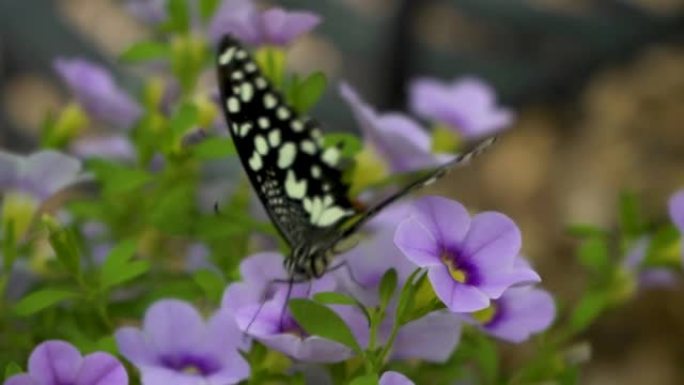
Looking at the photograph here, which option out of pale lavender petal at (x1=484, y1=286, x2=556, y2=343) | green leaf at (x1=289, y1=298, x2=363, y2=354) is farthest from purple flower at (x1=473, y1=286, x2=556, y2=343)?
green leaf at (x1=289, y1=298, x2=363, y2=354)

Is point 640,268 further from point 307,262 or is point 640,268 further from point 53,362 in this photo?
point 53,362

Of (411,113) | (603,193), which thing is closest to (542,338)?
(411,113)

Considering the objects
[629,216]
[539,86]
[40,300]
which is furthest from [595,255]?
[539,86]

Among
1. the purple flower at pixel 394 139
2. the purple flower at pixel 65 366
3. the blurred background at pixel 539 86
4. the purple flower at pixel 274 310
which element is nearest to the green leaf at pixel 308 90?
the purple flower at pixel 394 139

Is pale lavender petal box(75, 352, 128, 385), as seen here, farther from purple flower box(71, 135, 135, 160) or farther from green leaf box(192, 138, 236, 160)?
purple flower box(71, 135, 135, 160)

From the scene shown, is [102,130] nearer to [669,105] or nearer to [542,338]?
[669,105]
